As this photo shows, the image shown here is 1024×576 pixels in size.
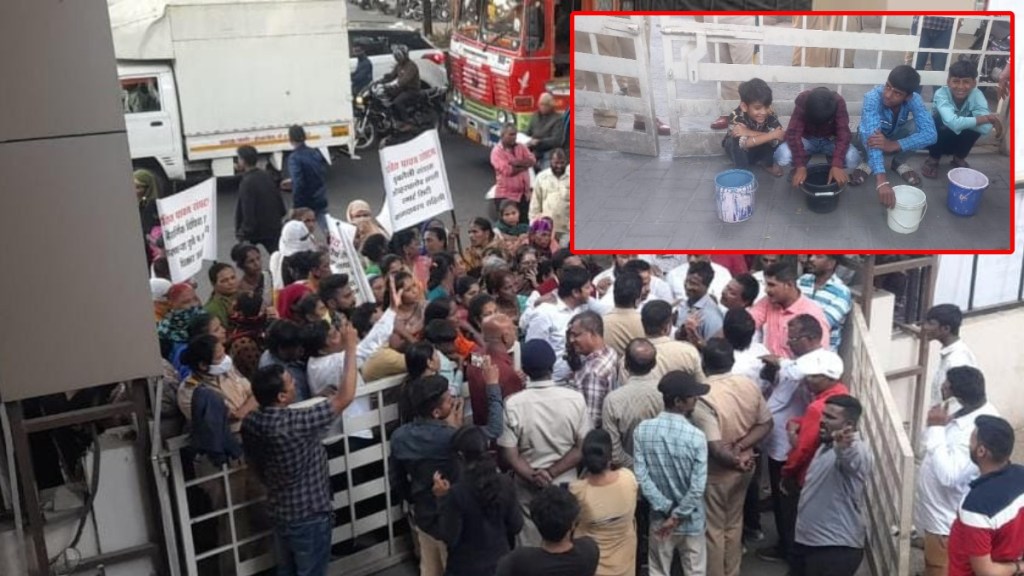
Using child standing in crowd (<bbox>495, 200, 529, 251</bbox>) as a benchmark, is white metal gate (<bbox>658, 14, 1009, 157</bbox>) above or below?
above

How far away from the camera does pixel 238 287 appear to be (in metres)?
7.21

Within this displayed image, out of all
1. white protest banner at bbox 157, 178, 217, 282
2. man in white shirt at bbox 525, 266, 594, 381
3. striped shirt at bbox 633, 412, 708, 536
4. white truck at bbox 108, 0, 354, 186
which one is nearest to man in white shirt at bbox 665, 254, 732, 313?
man in white shirt at bbox 525, 266, 594, 381

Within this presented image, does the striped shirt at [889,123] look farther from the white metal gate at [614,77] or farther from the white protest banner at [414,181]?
the white protest banner at [414,181]

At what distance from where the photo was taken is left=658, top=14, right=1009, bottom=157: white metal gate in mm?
4285

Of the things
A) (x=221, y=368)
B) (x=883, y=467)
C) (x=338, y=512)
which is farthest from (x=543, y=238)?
(x=221, y=368)

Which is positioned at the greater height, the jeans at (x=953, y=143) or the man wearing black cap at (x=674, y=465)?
the jeans at (x=953, y=143)

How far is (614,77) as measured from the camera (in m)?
4.34

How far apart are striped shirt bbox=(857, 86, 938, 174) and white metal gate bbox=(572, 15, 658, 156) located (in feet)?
2.58

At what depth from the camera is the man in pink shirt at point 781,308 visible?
6.38 meters

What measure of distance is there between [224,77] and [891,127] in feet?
34.5

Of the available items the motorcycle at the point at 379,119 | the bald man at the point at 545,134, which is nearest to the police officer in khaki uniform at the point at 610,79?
the bald man at the point at 545,134

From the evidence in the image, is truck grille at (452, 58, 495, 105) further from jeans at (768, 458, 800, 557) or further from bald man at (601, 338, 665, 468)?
bald man at (601, 338, 665, 468)

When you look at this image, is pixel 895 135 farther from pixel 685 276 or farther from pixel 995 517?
pixel 685 276

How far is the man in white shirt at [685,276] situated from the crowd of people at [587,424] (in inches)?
13.6
